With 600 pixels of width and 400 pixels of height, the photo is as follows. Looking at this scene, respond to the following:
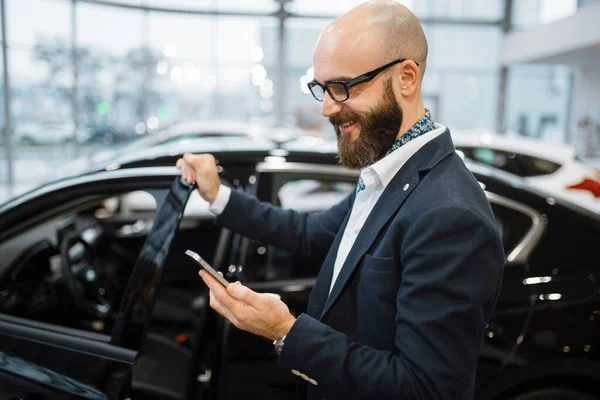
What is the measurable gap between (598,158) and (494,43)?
4.71 meters

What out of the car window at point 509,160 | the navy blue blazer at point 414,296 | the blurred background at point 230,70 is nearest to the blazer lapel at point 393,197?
the navy blue blazer at point 414,296

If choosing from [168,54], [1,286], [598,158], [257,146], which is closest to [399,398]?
[257,146]

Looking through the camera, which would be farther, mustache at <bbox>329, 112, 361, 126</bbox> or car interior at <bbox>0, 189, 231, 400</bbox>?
car interior at <bbox>0, 189, 231, 400</bbox>

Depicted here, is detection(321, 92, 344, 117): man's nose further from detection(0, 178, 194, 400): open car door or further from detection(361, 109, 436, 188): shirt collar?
detection(0, 178, 194, 400): open car door

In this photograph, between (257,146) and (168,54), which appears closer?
(257,146)

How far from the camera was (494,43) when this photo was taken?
1700 cm

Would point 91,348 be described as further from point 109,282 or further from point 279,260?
point 109,282

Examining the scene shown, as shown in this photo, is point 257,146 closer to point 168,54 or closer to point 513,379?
point 513,379

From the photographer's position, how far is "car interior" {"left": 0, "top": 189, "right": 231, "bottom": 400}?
219cm

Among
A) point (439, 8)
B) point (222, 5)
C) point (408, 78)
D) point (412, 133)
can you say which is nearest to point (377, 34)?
point (408, 78)

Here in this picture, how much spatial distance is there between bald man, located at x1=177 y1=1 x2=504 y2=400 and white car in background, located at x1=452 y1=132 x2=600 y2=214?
3.78 m

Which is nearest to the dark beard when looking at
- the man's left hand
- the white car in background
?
the man's left hand

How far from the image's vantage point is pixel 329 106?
3.95 feet

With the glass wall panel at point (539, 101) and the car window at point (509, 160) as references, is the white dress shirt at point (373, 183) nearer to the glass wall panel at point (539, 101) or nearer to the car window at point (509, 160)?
the car window at point (509, 160)
